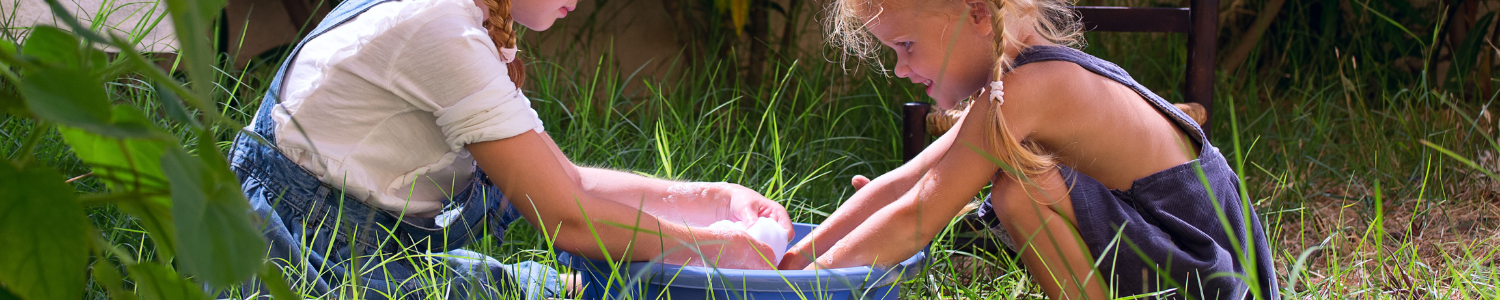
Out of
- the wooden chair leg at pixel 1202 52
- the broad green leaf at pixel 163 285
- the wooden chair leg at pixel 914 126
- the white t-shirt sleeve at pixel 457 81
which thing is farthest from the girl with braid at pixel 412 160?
the wooden chair leg at pixel 1202 52

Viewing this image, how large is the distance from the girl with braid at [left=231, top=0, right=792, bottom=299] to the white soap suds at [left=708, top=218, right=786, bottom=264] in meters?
0.02

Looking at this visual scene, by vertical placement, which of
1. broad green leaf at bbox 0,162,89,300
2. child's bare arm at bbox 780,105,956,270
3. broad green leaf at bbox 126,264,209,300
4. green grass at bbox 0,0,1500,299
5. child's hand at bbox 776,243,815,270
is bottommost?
green grass at bbox 0,0,1500,299

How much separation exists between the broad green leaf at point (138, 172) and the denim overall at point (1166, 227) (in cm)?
93

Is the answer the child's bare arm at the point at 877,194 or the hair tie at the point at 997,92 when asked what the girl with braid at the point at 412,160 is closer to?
the child's bare arm at the point at 877,194

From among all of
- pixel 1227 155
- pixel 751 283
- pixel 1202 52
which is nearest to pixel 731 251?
pixel 751 283

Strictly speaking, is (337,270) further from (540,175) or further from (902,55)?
(902,55)

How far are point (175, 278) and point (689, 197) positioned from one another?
908mm

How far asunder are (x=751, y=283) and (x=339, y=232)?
0.44 metres

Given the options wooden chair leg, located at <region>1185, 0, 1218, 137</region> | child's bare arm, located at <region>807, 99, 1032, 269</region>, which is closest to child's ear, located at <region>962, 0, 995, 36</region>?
child's bare arm, located at <region>807, 99, 1032, 269</region>

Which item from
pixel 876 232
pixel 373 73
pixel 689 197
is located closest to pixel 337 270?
pixel 373 73

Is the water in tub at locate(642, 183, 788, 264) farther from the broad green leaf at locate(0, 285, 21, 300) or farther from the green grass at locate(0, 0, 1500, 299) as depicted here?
the broad green leaf at locate(0, 285, 21, 300)

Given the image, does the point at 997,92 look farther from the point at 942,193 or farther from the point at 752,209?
the point at 752,209

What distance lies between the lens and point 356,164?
3.19 ft

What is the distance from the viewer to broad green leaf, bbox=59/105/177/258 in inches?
15.0
